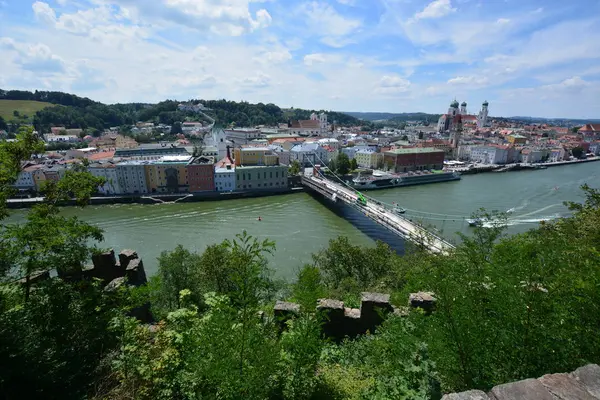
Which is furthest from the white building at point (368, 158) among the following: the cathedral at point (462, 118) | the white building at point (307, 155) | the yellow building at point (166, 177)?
the cathedral at point (462, 118)

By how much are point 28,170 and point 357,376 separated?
46.4 m

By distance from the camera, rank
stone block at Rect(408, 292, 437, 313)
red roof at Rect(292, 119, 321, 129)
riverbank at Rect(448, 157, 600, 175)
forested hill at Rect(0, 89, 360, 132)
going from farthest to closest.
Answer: red roof at Rect(292, 119, 321, 129) < forested hill at Rect(0, 89, 360, 132) < riverbank at Rect(448, 157, 600, 175) < stone block at Rect(408, 292, 437, 313)

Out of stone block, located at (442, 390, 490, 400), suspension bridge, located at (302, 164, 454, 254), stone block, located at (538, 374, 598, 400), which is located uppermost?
stone block, located at (538, 374, 598, 400)

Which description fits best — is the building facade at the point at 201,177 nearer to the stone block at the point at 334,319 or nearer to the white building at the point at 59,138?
the stone block at the point at 334,319

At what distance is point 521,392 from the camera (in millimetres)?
1672

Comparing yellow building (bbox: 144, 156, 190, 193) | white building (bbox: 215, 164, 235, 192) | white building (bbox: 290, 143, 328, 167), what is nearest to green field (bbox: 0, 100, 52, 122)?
yellow building (bbox: 144, 156, 190, 193)

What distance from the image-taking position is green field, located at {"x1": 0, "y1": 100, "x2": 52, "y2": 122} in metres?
89.9

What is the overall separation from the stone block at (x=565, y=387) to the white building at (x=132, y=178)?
4227cm

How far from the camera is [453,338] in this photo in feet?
9.99

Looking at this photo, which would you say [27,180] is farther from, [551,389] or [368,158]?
[368,158]

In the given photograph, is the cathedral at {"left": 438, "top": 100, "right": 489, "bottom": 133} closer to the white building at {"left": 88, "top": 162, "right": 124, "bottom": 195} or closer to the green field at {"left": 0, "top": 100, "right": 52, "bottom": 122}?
the white building at {"left": 88, "top": 162, "right": 124, "bottom": 195}

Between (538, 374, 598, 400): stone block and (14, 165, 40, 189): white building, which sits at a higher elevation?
(538, 374, 598, 400): stone block

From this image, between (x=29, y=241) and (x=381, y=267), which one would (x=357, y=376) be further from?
(x=381, y=267)

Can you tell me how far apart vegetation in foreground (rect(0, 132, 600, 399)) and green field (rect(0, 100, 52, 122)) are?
116m
